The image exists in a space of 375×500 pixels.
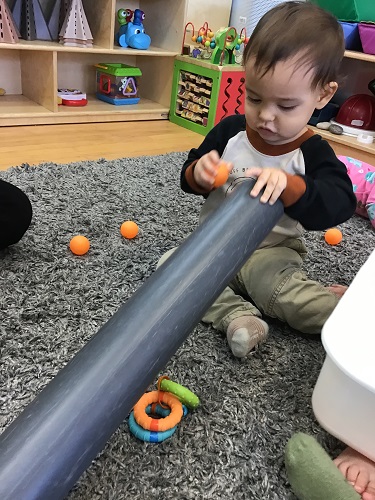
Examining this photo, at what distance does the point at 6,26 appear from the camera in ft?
6.31

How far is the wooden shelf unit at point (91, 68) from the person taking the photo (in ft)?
6.75

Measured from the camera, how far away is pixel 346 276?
114 cm

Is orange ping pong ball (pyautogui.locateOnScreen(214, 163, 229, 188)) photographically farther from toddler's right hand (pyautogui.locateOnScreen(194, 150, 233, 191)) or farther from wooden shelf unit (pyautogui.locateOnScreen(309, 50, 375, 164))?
wooden shelf unit (pyautogui.locateOnScreen(309, 50, 375, 164))

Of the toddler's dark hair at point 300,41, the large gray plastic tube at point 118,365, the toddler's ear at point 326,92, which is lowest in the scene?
the large gray plastic tube at point 118,365

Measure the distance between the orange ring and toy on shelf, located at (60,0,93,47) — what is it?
1.84 meters

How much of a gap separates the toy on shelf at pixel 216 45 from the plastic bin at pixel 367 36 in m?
0.49

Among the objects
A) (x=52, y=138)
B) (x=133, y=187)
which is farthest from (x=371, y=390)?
(x=52, y=138)

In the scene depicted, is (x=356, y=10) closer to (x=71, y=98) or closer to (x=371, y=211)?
(x=371, y=211)

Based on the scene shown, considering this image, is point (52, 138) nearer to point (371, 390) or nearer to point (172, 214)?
point (172, 214)

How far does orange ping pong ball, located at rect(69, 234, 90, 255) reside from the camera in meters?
1.06

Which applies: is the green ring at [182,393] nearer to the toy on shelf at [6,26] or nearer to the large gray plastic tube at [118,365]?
the large gray plastic tube at [118,365]

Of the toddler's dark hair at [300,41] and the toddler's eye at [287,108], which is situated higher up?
the toddler's dark hair at [300,41]

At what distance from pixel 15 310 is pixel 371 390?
2.02ft

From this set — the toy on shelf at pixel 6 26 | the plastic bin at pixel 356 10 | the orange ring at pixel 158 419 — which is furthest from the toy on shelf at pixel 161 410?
the plastic bin at pixel 356 10
